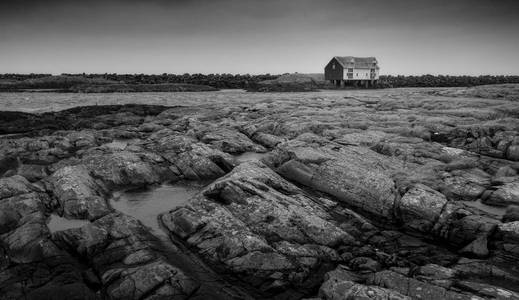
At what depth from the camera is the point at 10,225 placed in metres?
15.7

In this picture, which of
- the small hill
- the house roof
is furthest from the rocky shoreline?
the house roof

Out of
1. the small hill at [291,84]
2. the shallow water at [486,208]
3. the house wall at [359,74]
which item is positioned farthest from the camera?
the house wall at [359,74]

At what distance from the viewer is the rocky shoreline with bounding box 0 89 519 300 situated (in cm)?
1204

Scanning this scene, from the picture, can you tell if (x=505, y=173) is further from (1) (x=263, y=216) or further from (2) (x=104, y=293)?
(2) (x=104, y=293)

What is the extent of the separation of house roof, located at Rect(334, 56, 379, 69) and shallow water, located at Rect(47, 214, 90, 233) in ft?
400

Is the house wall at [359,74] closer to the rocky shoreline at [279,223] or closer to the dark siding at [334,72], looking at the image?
the dark siding at [334,72]

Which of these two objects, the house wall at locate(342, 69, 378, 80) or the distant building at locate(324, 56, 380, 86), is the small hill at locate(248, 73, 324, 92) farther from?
the house wall at locate(342, 69, 378, 80)

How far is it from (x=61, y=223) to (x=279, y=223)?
1089cm

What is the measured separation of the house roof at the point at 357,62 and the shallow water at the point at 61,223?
400 ft

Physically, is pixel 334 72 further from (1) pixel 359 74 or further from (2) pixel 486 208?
(2) pixel 486 208

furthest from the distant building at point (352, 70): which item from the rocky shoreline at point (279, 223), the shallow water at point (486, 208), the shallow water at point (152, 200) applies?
the shallow water at point (486, 208)

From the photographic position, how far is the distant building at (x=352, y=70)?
128 m

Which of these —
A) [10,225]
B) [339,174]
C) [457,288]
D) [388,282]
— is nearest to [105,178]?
[10,225]

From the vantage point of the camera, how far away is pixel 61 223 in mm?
16906
